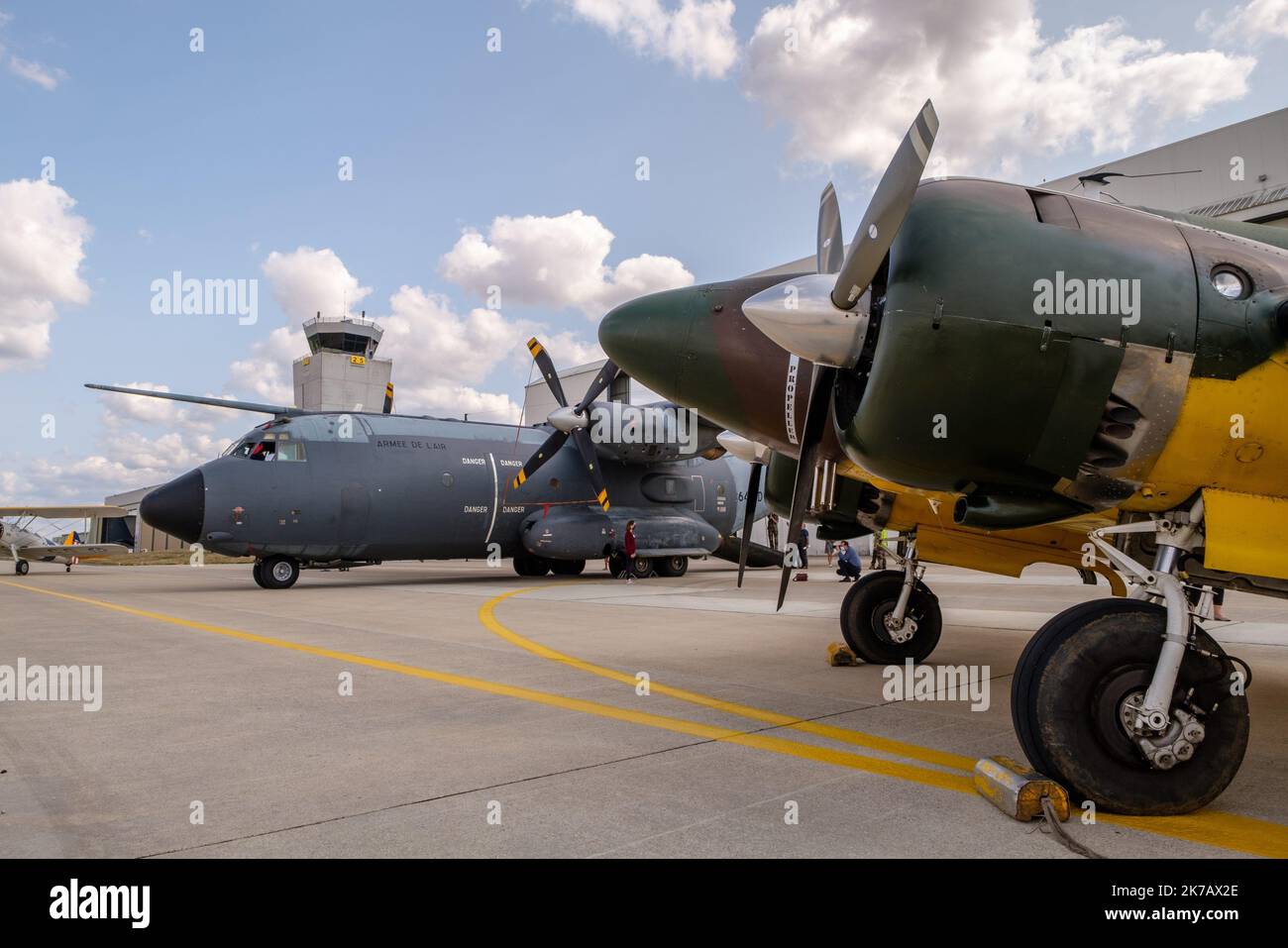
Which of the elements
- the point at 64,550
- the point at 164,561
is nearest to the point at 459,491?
the point at 64,550

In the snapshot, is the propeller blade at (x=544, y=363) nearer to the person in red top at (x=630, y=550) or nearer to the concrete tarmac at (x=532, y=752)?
the person in red top at (x=630, y=550)

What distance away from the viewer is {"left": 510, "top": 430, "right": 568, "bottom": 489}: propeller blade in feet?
63.1

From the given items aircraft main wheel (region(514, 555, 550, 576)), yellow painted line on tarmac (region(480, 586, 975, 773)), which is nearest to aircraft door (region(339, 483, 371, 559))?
aircraft main wheel (region(514, 555, 550, 576))

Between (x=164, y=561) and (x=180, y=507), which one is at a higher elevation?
(x=180, y=507)

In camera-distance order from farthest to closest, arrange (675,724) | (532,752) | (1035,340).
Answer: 1. (675,724)
2. (532,752)
3. (1035,340)

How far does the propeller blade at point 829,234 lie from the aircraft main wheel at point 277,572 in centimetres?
1545

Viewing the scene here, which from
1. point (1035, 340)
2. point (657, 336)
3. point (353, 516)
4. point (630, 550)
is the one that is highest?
point (657, 336)

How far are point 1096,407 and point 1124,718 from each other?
4.46 ft

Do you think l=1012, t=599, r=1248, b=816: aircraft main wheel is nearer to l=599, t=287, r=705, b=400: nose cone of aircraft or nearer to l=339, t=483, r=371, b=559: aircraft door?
l=599, t=287, r=705, b=400: nose cone of aircraft

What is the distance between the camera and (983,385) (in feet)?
12.2

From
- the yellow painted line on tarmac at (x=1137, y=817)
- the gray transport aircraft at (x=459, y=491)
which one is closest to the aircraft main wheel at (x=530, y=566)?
the gray transport aircraft at (x=459, y=491)

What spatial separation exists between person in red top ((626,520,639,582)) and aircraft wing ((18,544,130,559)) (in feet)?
69.9

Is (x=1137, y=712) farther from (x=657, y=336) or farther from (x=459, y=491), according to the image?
(x=459, y=491)

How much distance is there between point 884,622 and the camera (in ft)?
24.7
